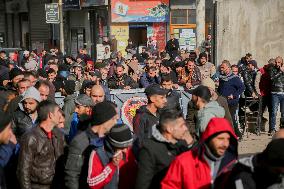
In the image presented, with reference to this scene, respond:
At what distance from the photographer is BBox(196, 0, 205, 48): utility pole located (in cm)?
2672

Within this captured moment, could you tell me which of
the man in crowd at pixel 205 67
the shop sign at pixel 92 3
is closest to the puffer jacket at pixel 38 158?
the man in crowd at pixel 205 67

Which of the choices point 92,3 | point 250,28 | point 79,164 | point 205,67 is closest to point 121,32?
point 92,3

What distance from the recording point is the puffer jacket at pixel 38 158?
232 inches

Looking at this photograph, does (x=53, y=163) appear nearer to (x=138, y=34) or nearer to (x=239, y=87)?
(x=239, y=87)

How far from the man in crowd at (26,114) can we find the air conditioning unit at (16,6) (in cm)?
3275

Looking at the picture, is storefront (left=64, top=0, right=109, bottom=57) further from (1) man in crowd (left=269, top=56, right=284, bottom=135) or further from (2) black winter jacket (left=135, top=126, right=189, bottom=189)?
(2) black winter jacket (left=135, top=126, right=189, bottom=189)

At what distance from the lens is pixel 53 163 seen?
20.1 ft

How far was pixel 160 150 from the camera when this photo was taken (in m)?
5.24

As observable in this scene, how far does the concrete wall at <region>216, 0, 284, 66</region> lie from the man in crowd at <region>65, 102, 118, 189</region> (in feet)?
35.2

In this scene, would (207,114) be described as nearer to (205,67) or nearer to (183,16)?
(205,67)

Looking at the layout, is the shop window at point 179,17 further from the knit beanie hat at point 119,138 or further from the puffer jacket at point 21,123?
the knit beanie hat at point 119,138

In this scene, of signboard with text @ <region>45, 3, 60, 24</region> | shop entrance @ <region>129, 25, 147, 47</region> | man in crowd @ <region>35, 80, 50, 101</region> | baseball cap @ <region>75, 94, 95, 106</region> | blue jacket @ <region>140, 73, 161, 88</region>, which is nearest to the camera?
baseball cap @ <region>75, 94, 95, 106</region>

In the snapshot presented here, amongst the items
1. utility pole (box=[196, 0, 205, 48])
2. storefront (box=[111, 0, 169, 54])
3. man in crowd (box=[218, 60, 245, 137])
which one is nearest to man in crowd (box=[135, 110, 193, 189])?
man in crowd (box=[218, 60, 245, 137])

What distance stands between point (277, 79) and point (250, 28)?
3351 mm
